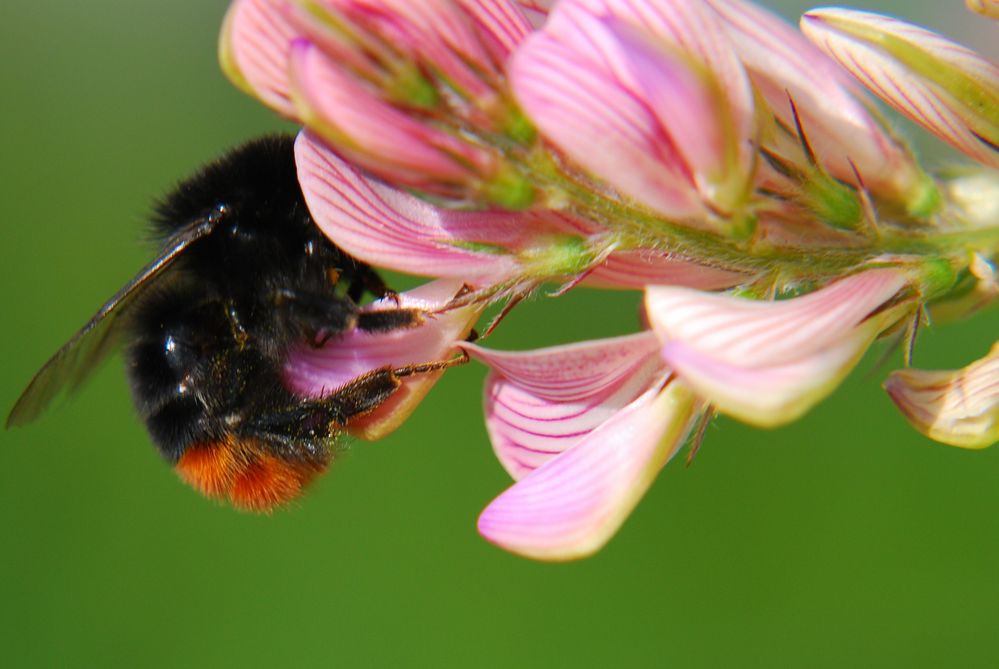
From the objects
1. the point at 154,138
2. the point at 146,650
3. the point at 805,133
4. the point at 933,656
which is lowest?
the point at 933,656

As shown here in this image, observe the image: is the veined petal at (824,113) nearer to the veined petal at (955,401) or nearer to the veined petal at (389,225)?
the veined petal at (955,401)

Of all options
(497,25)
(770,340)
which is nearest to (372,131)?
(497,25)

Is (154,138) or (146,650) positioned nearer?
(146,650)

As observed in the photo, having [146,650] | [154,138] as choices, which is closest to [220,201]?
[146,650]

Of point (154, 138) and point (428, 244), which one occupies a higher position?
point (428, 244)

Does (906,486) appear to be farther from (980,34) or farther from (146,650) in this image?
(146,650)

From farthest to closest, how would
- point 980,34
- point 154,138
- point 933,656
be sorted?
point 154,138 < point 933,656 < point 980,34

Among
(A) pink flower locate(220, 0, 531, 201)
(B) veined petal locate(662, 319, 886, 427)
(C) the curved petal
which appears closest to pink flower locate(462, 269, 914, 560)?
(B) veined petal locate(662, 319, 886, 427)

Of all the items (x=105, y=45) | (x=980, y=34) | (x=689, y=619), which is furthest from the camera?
(x=105, y=45)
